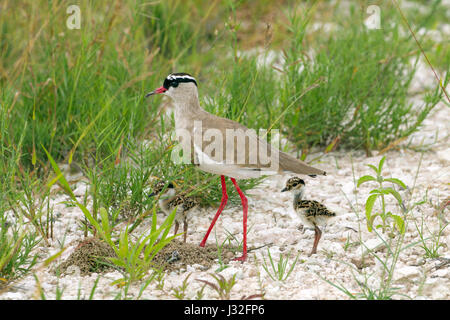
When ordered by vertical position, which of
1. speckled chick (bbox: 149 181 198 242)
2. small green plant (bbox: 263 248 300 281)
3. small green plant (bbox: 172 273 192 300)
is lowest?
small green plant (bbox: 172 273 192 300)

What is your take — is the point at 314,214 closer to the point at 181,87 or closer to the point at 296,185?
the point at 296,185

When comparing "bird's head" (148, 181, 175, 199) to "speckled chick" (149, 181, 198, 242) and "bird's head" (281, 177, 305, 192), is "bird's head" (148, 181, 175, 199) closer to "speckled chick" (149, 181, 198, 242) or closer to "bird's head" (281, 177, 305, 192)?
"speckled chick" (149, 181, 198, 242)

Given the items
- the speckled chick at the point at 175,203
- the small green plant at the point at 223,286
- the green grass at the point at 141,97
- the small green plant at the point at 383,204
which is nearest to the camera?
the small green plant at the point at 223,286

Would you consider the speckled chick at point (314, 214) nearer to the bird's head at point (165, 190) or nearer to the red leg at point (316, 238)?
the red leg at point (316, 238)

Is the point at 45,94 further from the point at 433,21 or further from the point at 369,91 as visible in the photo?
the point at 433,21

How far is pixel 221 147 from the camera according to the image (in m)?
4.11

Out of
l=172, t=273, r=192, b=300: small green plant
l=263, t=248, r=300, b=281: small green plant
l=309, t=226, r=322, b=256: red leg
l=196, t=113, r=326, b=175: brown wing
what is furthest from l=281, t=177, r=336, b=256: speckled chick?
l=172, t=273, r=192, b=300: small green plant

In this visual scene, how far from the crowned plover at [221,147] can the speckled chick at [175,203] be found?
0.24m

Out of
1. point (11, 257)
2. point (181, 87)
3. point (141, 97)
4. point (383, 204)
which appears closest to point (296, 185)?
point (383, 204)

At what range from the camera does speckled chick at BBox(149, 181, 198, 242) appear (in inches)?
169

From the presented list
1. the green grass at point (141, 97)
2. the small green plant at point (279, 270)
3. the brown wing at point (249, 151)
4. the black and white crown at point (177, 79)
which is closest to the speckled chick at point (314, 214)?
the brown wing at point (249, 151)

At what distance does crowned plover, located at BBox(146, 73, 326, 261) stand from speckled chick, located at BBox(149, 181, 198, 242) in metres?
0.24

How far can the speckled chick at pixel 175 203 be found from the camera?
14.1 ft

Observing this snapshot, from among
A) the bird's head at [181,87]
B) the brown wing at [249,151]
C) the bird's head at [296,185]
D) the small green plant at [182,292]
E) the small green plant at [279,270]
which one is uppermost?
the bird's head at [181,87]
